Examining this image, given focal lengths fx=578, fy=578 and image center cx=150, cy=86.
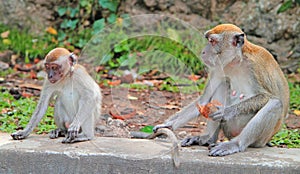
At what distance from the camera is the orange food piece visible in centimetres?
594

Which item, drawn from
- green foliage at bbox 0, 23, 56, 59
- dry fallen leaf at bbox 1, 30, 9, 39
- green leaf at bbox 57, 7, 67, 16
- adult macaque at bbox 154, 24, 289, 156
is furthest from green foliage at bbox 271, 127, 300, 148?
dry fallen leaf at bbox 1, 30, 9, 39

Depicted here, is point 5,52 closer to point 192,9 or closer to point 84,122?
point 192,9

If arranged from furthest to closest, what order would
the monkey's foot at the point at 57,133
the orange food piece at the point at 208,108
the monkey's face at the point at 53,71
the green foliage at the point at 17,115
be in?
the green foliage at the point at 17,115 < the monkey's foot at the point at 57,133 < the monkey's face at the point at 53,71 < the orange food piece at the point at 208,108

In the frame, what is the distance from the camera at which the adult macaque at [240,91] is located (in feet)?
19.1

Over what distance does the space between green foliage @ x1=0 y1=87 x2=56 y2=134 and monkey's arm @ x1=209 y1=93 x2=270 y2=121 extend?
2582mm

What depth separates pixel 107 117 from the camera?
7348mm

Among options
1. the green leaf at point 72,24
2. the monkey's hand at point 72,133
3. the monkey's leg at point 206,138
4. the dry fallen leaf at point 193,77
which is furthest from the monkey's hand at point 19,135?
the green leaf at point 72,24

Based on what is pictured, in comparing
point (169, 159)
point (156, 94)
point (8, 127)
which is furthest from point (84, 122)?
point (156, 94)

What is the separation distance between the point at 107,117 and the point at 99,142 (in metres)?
1.27

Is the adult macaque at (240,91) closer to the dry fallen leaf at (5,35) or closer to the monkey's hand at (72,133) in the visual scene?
the monkey's hand at (72,133)

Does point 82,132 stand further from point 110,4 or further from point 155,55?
point 110,4

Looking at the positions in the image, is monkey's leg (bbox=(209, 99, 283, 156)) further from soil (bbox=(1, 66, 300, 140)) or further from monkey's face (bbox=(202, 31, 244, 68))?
monkey's face (bbox=(202, 31, 244, 68))

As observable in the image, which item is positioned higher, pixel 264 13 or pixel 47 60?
pixel 264 13

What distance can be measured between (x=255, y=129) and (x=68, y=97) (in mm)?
2101
